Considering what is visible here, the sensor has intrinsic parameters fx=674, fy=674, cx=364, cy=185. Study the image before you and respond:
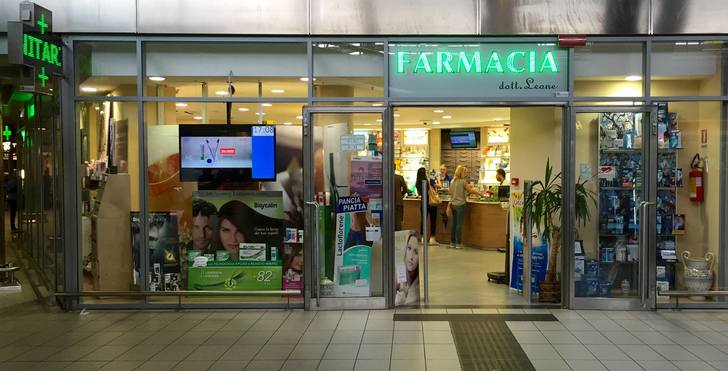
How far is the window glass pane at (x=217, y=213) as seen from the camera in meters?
7.25

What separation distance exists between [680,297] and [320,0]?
4926 mm

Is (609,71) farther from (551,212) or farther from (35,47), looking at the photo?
(35,47)

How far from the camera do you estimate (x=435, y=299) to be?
7594 mm

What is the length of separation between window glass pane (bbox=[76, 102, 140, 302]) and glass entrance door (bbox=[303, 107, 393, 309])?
193 cm

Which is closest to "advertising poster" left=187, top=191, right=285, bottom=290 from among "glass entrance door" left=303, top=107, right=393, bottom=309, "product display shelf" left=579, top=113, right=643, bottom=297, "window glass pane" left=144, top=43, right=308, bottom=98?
"glass entrance door" left=303, top=107, right=393, bottom=309

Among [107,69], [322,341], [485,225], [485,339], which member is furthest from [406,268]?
[485,225]

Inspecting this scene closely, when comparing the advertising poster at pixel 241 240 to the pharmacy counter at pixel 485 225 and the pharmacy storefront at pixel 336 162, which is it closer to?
the pharmacy storefront at pixel 336 162

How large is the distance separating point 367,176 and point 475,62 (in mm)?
1658

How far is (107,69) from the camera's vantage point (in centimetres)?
724

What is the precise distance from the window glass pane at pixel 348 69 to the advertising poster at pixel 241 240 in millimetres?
1306

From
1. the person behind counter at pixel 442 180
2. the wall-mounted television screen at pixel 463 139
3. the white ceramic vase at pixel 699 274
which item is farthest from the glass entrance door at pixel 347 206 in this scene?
the wall-mounted television screen at pixel 463 139

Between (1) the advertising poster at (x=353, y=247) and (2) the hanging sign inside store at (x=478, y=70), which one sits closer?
(2) the hanging sign inside store at (x=478, y=70)

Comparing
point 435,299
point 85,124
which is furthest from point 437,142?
point 85,124

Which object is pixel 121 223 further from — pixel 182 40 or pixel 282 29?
pixel 282 29
